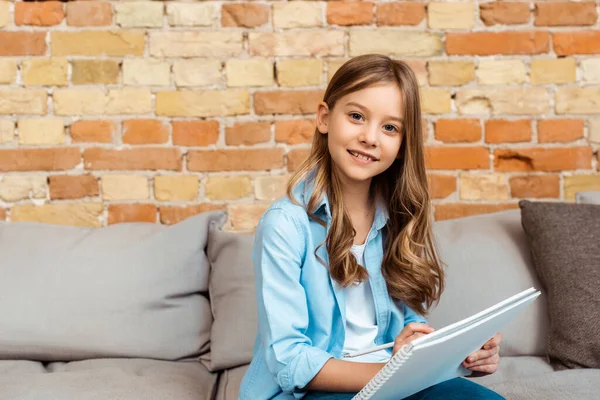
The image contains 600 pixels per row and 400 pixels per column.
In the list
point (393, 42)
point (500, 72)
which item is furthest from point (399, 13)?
point (500, 72)

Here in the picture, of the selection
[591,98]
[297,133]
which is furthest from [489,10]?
[297,133]

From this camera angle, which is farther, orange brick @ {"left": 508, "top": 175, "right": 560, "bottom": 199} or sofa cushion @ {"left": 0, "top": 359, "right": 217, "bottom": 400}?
orange brick @ {"left": 508, "top": 175, "right": 560, "bottom": 199}

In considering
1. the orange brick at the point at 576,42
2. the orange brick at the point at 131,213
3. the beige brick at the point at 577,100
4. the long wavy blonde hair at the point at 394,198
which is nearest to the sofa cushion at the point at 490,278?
the long wavy blonde hair at the point at 394,198

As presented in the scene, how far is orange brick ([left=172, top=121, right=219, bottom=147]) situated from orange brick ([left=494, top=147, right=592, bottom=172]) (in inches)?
33.2

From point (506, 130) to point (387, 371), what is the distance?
130 centimetres

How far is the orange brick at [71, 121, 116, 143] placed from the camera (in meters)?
1.93

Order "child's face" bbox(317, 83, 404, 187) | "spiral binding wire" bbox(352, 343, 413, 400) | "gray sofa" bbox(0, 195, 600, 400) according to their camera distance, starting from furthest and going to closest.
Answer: "gray sofa" bbox(0, 195, 600, 400)
"child's face" bbox(317, 83, 404, 187)
"spiral binding wire" bbox(352, 343, 413, 400)

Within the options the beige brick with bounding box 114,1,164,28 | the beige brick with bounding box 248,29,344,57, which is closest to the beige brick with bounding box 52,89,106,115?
the beige brick with bounding box 114,1,164,28

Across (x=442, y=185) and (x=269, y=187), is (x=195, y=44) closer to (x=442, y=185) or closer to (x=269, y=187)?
(x=269, y=187)

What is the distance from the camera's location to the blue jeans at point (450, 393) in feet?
3.55

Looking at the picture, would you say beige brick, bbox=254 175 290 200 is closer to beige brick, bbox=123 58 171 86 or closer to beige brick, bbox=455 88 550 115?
beige brick, bbox=123 58 171 86

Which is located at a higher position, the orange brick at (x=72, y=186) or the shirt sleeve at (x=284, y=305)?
the orange brick at (x=72, y=186)

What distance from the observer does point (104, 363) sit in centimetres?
151

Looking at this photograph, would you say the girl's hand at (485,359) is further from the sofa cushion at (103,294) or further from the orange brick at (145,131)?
the orange brick at (145,131)
